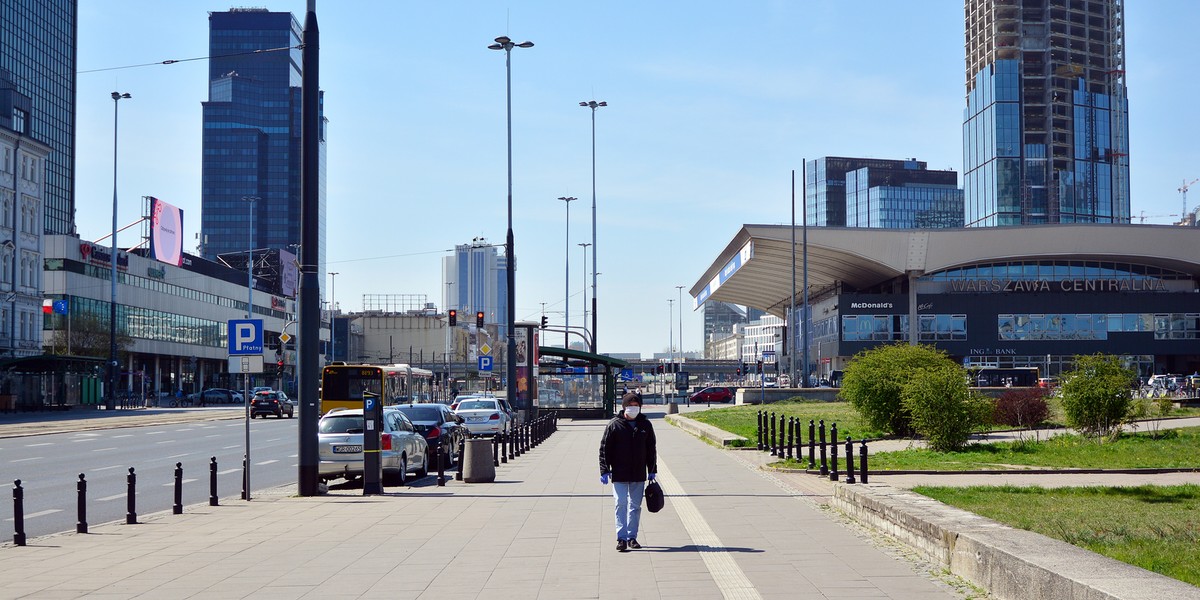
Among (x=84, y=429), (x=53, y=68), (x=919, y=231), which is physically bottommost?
(x=84, y=429)

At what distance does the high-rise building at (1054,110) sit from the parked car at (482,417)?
144m

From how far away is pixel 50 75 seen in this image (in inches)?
5408

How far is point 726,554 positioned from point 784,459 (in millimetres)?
14450

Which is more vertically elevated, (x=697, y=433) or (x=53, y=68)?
(x=53, y=68)

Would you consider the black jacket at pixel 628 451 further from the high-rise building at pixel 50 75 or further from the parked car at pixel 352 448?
the high-rise building at pixel 50 75

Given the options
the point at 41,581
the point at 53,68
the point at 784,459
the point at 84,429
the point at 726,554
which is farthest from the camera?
the point at 53,68

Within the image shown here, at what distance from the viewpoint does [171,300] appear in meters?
107

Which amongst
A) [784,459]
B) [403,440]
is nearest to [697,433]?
[784,459]

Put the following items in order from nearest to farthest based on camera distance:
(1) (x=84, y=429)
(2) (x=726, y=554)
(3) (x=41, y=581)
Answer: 1. (3) (x=41, y=581)
2. (2) (x=726, y=554)
3. (1) (x=84, y=429)

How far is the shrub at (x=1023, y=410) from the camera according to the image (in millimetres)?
34062

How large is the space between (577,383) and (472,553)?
4968 cm

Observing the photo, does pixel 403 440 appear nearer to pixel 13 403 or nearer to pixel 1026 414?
pixel 1026 414

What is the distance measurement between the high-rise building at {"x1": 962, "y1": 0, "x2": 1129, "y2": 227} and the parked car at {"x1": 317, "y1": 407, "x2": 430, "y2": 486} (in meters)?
161

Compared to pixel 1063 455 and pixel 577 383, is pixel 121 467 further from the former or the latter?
pixel 577 383
